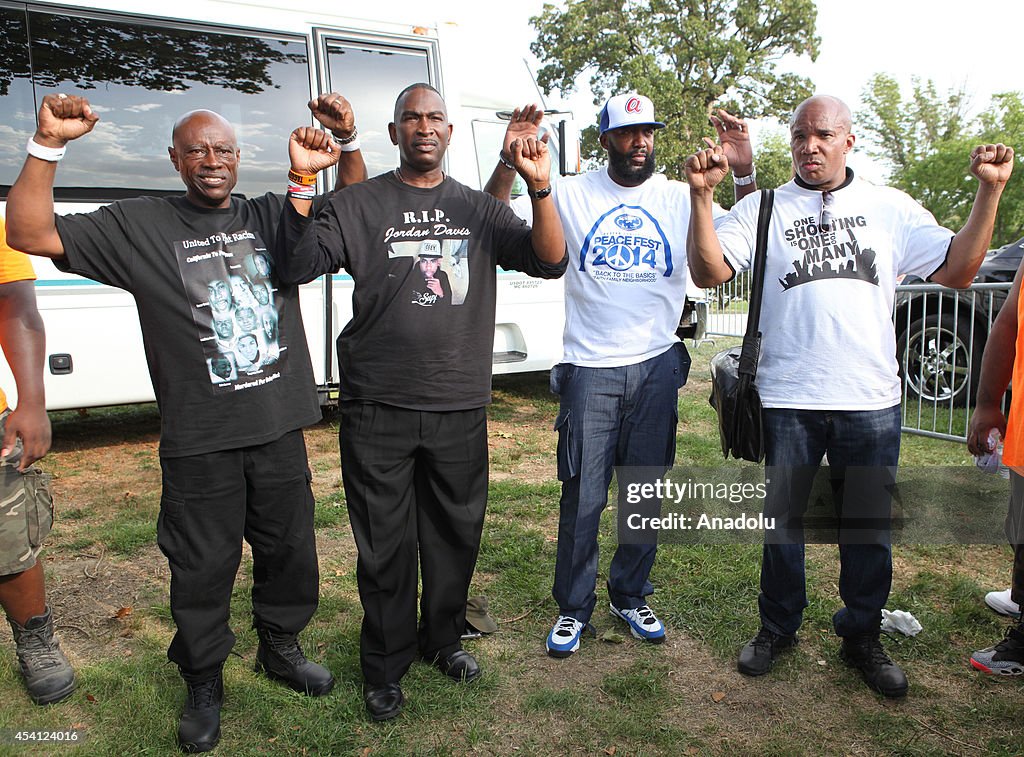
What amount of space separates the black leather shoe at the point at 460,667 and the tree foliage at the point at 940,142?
73.9ft

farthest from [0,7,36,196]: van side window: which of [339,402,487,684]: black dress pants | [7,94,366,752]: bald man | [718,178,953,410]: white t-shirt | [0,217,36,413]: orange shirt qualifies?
[718,178,953,410]: white t-shirt

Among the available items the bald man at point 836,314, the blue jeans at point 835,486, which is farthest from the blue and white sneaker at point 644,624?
the bald man at point 836,314

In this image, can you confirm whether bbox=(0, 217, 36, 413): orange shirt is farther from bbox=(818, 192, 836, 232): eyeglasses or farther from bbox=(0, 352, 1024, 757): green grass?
bbox=(818, 192, 836, 232): eyeglasses

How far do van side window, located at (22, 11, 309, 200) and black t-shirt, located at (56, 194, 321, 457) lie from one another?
3.86 metres

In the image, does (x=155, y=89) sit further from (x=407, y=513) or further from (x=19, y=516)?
(x=407, y=513)

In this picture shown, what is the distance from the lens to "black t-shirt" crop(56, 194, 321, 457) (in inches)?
102

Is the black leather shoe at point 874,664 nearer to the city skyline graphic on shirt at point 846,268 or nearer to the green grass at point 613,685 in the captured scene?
the green grass at point 613,685

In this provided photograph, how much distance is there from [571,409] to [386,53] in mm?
4610

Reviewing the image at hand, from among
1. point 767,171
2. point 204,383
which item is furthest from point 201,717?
point 767,171

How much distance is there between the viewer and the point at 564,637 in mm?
3342

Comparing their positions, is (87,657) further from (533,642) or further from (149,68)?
(149,68)

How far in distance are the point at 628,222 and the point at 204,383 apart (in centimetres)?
170

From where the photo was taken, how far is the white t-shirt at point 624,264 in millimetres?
3236

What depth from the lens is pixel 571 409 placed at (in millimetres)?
3314
